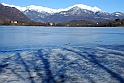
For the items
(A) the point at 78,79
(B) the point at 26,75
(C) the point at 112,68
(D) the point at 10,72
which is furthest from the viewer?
(C) the point at 112,68

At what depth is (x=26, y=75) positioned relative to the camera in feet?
24.9

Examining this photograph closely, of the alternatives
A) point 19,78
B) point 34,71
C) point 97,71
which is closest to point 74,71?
point 97,71

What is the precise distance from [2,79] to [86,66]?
375 centimetres

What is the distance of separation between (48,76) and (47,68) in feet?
4.62

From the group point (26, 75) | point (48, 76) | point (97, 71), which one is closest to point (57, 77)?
point (48, 76)

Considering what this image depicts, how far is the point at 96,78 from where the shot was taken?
7.16 m

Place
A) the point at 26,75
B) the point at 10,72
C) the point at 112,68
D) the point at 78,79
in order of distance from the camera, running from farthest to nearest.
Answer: the point at 112,68 < the point at 10,72 < the point at 26,75 < the point at 78,79

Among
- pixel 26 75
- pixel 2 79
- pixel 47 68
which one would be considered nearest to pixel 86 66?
pixel 47 68

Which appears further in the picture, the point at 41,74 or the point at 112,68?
the point at 112,68

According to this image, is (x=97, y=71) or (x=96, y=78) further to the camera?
(x=97, y=71)

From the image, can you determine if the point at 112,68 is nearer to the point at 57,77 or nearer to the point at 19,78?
the point at 57,77

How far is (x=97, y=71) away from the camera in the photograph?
8227 mm

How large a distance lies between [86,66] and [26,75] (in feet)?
9.39

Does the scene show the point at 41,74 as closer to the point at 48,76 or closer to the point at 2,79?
the point at 48,76
